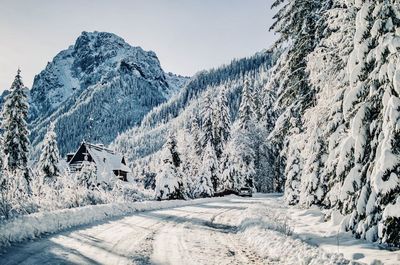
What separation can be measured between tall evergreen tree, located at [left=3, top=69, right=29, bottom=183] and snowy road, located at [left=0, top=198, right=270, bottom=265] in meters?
31.2

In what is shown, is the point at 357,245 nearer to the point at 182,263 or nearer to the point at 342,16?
the point at 182,263

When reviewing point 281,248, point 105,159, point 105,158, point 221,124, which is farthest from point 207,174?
point 281,248

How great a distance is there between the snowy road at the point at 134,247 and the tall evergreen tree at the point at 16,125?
102ft

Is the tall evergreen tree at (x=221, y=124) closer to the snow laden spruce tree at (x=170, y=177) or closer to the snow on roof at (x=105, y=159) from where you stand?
the snow on roof at (x=105, y=159)

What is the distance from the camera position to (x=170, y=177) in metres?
42.7

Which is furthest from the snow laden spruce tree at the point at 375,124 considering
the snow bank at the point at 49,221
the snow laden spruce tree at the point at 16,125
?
the snow laden spruce tree at the point at 16,125

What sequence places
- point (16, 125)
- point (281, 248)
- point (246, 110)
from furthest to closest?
point (246, 110), point (16, 125), point (281, 248)

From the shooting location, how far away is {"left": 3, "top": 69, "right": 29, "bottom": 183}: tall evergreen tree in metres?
41.9

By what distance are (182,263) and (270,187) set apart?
71.0 meters

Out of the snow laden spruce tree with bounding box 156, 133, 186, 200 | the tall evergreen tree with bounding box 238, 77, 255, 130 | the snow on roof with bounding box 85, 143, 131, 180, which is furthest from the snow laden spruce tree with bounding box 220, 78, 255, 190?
the snow on roof with bounding box 85, 143, 131, 180

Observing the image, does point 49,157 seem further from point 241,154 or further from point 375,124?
point 375,124

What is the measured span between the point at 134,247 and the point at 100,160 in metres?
56.9

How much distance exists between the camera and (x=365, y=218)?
10578 mm

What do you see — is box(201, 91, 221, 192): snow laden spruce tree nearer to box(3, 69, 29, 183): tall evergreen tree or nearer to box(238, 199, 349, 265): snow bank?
box(3, 69, 29, 183): tall evergreen tree
